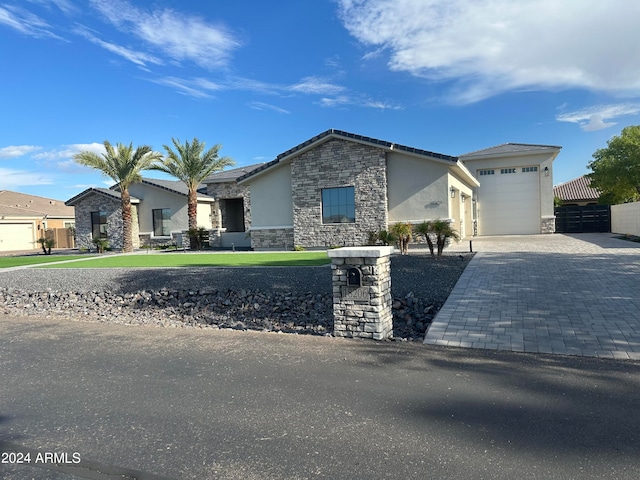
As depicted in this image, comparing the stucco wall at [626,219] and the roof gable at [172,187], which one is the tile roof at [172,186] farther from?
the stucco wall at [626,219]

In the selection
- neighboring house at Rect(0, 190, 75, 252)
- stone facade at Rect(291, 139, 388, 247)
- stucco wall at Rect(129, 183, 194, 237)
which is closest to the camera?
stone facade at Rect(291, 139, 388, 247)

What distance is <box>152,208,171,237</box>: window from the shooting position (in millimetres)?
29609

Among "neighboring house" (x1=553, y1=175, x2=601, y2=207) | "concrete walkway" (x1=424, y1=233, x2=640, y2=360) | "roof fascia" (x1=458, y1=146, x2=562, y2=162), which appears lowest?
"concrete walkway" (x1=424, y1=233, x2=640, y2=360)

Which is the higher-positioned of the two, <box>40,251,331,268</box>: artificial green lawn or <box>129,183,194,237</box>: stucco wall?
<box>129,183,194,237</box>: stucco wall

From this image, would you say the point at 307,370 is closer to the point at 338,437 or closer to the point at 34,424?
the point at 338,437

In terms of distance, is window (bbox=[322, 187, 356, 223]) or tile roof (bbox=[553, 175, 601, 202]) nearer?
window (bbox=[322, 187, 356, 223])


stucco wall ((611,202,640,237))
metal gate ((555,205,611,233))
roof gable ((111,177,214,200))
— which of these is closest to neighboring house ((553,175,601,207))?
metal gate ((555,205,611,233))

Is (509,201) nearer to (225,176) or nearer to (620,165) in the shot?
(620,165)

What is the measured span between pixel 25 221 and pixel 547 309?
42457mm

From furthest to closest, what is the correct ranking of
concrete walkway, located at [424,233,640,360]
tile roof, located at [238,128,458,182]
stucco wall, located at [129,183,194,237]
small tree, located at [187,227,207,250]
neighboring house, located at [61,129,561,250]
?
1. stucco wall, located at [129,183,194,237]
2. small tree, located at [187,227,207,250]
3. neighboring house, located at [61,129,561,250]
4. tile roof, located at [238,128,458,182]
5. concrete walkway, located at [424,233,640,360]

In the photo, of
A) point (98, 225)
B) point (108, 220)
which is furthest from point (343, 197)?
point (98, 225)

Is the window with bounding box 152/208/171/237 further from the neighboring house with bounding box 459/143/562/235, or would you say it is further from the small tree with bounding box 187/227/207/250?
the neighboring house with bounding box 459/143/562/235

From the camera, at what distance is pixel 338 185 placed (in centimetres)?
2123

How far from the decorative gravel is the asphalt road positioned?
82.4 inches
